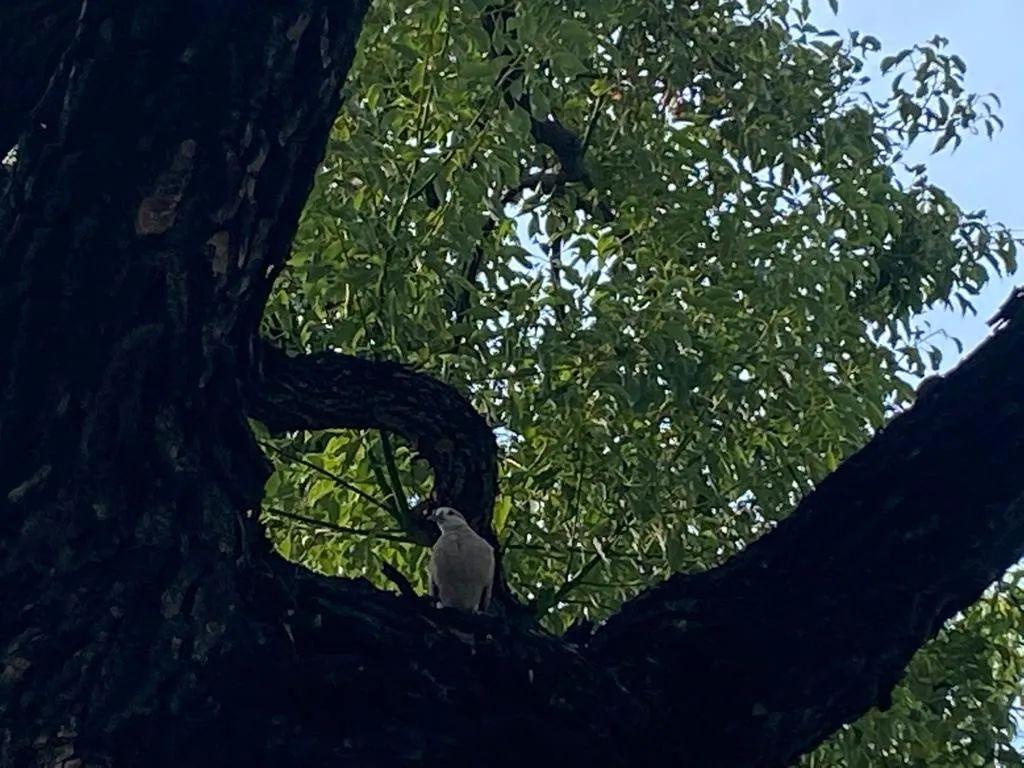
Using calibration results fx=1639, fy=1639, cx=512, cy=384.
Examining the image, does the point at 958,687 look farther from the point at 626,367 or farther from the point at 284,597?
the point at 284,597

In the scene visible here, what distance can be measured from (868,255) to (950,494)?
395 cm

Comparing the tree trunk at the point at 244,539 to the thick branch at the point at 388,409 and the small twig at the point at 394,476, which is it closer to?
the thick branch at the point at 388,409

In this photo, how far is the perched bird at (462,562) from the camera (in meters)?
4.32

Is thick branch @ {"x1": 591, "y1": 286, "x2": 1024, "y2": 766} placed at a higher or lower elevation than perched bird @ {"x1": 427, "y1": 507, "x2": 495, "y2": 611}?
lower

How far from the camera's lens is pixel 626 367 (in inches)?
215

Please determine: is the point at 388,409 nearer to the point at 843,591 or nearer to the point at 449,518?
the point at 449,518

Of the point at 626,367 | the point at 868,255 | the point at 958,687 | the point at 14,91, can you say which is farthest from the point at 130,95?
the point at 868,255

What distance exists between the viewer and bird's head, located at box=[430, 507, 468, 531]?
431 cm

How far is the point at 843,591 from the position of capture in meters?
3.04

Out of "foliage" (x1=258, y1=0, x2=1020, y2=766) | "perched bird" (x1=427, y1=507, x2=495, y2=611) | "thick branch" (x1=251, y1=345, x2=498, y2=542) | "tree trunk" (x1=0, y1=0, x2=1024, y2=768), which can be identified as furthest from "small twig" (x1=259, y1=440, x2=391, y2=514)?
"tree trunk" (x1=0, y1=0, x2=1024, y2=768)

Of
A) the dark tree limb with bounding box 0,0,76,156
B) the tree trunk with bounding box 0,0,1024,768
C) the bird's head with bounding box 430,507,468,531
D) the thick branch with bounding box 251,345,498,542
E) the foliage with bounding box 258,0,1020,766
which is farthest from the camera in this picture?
the foliage with bounding box 258,0,1020,766

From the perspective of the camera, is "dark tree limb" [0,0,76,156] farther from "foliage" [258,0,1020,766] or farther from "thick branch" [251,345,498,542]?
"foliage" [258,0,1020,766]

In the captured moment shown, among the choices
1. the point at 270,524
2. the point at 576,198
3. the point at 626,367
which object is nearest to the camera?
the point at 626,367

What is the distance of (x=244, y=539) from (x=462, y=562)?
158cm
